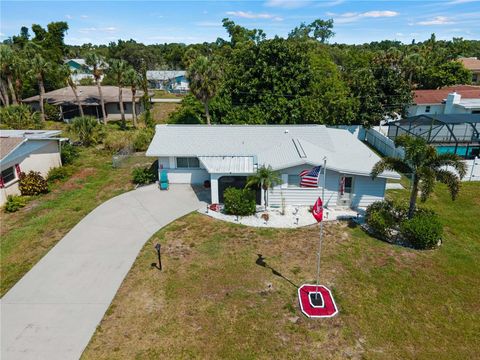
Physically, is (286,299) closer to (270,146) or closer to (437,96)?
(270,146)

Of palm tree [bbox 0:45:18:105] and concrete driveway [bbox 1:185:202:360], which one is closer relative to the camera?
concrete driveway [bbox 1:185:202:360]

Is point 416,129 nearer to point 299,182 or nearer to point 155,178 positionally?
point 299,182

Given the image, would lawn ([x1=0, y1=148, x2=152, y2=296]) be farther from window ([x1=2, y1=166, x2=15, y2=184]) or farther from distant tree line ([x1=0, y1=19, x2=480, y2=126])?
distant tree line ([x1=0, y1=19, x2=480, y2=126])

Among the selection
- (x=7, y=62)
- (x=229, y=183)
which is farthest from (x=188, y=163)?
(x=7, y=62)

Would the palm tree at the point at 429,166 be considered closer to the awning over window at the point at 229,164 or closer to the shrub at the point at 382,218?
the shrub at the point at 382,218

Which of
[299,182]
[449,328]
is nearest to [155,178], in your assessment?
[299,182]

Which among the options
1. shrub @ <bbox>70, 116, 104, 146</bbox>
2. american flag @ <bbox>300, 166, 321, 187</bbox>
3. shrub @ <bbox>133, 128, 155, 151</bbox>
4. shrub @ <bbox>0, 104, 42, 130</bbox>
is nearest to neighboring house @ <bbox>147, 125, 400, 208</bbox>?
american flag @ <bbox>300, 166, 321, 187</bbox>
